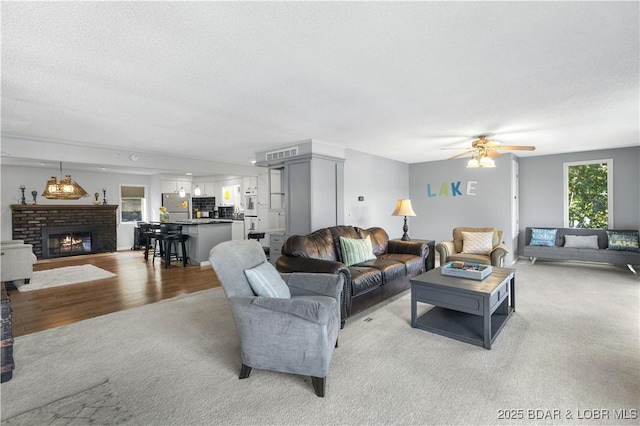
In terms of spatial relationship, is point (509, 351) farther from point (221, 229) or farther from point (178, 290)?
point (221, 229)

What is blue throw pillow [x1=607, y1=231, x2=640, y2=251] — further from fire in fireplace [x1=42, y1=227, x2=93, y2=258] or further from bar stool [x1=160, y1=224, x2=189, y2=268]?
fire in fireplace [x1=42, y1=227, x2=93, y2=258]

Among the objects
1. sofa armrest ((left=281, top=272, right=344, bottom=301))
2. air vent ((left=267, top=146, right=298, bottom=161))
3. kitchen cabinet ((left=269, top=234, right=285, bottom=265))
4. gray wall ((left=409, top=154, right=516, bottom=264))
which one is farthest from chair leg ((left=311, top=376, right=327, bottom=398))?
gray wall ((left=409, top=154, right=516, bottom=264))

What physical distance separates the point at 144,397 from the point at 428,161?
6969 millimetres

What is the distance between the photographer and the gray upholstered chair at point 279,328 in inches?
81.8

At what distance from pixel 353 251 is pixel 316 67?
2.47 metres

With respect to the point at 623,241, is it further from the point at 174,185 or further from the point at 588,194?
the point at 174,185

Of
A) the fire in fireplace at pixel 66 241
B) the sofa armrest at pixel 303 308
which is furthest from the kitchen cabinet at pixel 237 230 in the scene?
the sofa armrest at pixel 303 308

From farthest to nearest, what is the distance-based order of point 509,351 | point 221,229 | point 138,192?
point 138,192, point 221,229, point 509,351

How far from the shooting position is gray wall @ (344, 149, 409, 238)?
5836mm

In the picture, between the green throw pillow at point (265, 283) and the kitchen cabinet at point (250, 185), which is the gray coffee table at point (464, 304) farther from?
the kitchen cabinet at point (250, 185)

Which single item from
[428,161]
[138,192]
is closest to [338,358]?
[428,161]

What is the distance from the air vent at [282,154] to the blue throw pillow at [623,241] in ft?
19.6

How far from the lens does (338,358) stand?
101 inches

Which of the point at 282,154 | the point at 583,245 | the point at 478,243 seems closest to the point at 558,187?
the point at 583,245
